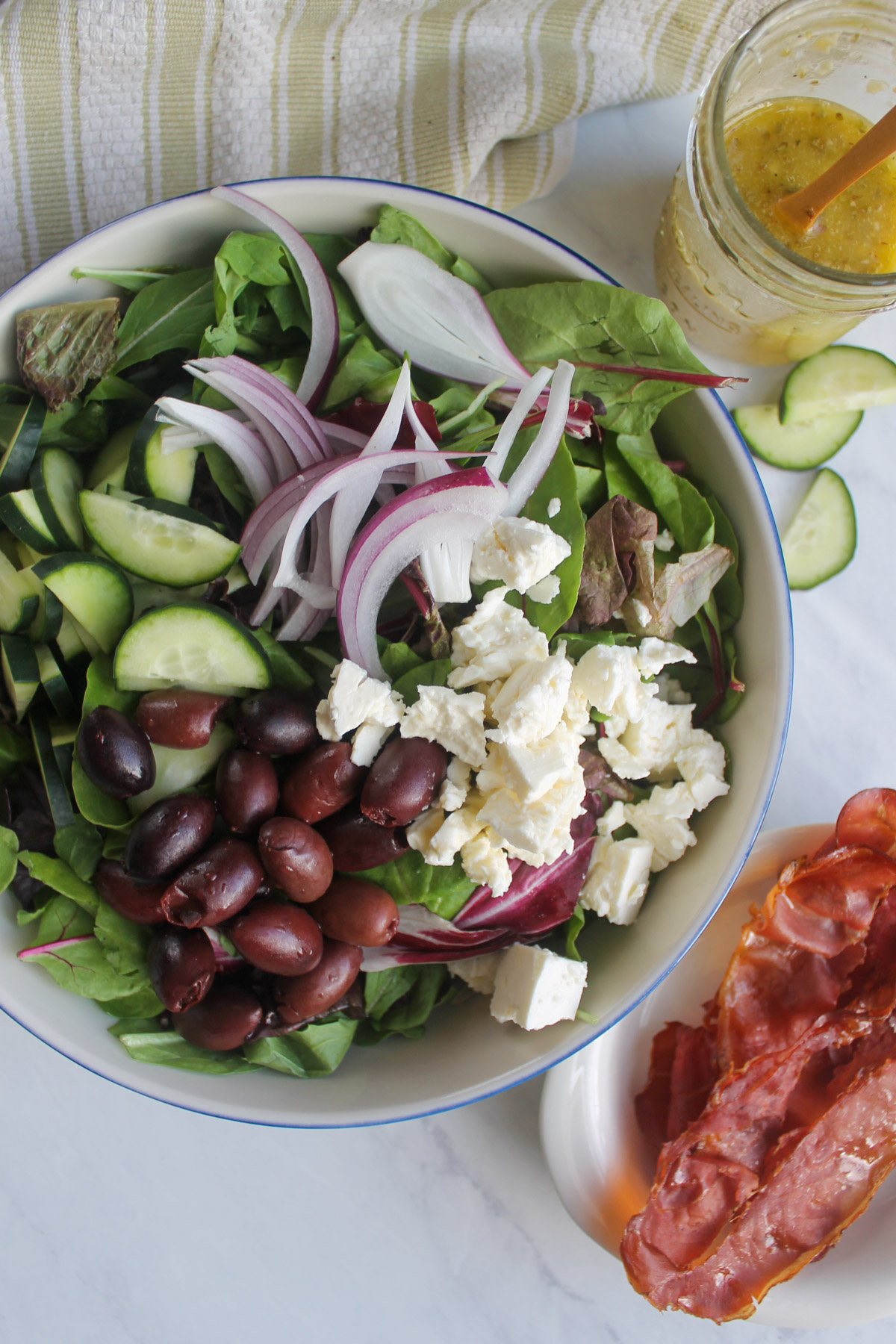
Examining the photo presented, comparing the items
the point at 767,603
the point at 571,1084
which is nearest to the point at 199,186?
the point at 767,603

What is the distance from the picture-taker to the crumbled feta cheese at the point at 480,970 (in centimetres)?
117

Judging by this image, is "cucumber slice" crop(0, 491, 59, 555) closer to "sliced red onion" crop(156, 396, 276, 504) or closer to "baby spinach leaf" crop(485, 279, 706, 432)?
"sliced red onion" crop(156, 396, 276, 504)

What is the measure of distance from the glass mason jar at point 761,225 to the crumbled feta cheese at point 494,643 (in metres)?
0.49

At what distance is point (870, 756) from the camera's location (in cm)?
142

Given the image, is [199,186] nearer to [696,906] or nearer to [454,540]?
[454,540]

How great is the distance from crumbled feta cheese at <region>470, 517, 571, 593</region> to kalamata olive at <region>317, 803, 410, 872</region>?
301 millimetres

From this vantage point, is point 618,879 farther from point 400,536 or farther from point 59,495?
point 59,495

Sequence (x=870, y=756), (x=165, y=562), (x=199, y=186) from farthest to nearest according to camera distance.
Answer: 1. (x=870, y=756)
2. (x=199, y=186)
3. (x=165, y=562)

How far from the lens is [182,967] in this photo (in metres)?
1.02

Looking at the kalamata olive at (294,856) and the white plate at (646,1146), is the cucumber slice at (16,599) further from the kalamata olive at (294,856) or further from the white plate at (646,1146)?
the white plate at (646,1146)

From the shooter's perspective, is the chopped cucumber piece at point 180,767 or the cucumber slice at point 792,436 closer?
the chopped cucumber piece at point 180,767

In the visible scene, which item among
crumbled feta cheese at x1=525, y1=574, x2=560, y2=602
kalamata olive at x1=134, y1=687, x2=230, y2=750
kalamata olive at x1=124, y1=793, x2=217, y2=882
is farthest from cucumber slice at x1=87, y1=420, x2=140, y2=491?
crumbled feta cheese at x1=525, y1=574, x2=560, y2=602

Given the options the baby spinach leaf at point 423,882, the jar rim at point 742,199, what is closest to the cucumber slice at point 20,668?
the baby spinach leaf at point 423,882

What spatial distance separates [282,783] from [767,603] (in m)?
0.58
